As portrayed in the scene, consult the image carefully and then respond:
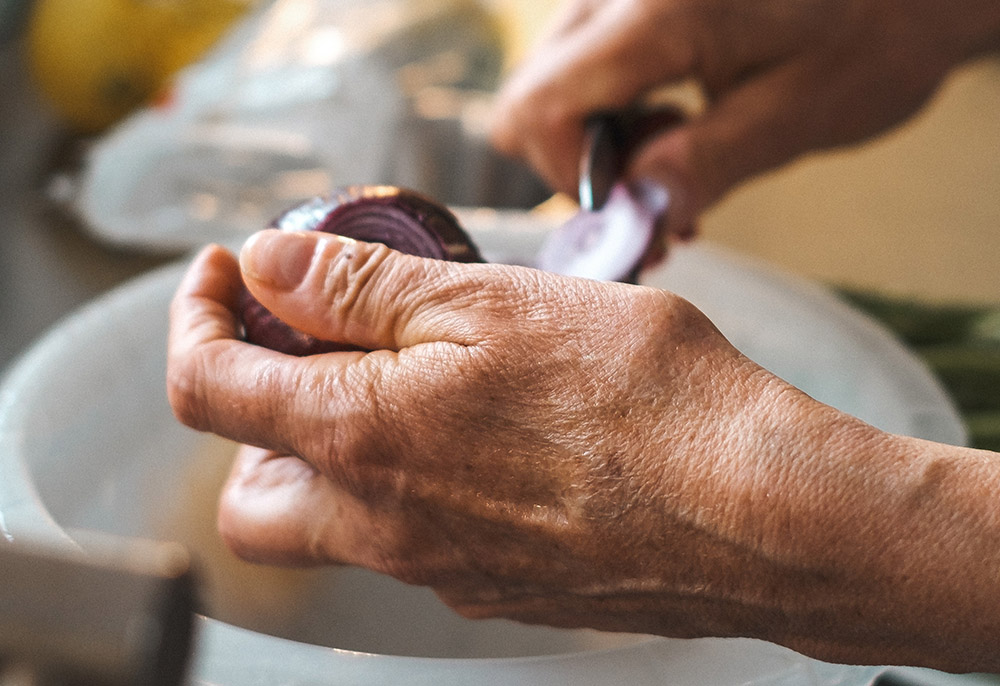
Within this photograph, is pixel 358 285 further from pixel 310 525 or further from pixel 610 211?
pixel 610 211

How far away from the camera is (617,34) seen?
0.69 m

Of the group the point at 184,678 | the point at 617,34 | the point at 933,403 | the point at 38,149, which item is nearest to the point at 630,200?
the point at 617,34

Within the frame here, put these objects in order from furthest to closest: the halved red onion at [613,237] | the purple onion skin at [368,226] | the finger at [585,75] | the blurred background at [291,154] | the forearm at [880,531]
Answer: the blurred background at [291,154] < the finger at [585,75] < the halved red onion at [613,237] < the purple onion skin at [368,226] < the forearm at [880,531]

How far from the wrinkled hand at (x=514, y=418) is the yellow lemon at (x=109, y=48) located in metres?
0.78

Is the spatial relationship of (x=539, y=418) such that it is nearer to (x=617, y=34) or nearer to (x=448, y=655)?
(x=448, y=655)

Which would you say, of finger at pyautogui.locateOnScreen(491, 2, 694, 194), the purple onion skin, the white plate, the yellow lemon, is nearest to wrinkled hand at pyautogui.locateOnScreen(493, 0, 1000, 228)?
finger at pyautogui.locateOnScreen(491, 2, 694, 194)

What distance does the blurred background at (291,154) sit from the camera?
1.01m

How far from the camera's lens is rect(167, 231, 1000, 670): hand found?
13.8 inches

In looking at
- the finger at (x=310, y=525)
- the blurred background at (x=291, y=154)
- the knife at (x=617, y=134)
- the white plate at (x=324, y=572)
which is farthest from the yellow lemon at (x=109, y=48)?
the finger at (x=310, y=525)

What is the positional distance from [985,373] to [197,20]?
1.00 metres

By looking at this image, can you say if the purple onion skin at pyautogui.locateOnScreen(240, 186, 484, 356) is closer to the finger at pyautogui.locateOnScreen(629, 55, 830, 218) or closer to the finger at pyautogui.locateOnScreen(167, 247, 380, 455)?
the finger at pyautogui.locateOnScreen(167, 247, 380, 455)

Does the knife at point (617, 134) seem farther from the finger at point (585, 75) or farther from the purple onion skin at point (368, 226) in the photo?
the purple onion skin at point (368, 226)

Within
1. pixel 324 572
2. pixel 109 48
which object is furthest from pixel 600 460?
pixel 109 48

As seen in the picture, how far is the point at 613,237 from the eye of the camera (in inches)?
23.1
